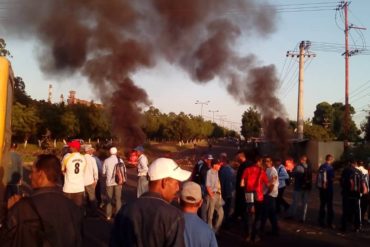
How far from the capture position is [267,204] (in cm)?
886

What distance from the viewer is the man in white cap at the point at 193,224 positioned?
10.7ft

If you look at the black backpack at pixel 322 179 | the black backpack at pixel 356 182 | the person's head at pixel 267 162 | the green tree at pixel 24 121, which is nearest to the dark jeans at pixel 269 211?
the person's head at pixel 267 162

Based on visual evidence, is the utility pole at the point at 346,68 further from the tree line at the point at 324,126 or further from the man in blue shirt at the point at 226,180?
the man in blue shirt at the point at 226,180

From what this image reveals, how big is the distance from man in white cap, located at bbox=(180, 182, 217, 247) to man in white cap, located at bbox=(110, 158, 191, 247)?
306 mm

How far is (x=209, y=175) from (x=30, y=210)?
18.7ft

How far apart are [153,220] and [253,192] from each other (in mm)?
5770

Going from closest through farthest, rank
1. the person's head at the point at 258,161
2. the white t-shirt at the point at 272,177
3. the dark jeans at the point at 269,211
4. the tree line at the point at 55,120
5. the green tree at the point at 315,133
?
the person's head at the point at 258,161, the dark jeans at the point at 269,211, the white t-shirt at the point at 272,177, the tree line at the point at 55,120, the green tree at the point at 315,133

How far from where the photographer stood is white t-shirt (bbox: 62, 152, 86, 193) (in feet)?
27.7

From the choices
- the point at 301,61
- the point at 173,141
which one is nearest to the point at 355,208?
the point at 301,61

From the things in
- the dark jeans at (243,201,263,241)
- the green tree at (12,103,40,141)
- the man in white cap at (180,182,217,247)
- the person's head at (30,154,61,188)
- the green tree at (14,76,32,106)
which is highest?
the green tree at (14,76,32,106)

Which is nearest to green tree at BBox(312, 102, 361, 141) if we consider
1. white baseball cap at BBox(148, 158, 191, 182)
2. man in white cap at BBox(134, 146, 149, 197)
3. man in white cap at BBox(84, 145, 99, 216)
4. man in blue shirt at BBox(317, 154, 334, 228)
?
man in blue shirt at BBox(317, 154, 334, 228)

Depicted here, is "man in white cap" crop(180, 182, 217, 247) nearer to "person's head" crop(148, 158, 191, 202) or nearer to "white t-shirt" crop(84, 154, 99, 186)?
"person's head" crop(148, 158, 191, 202)

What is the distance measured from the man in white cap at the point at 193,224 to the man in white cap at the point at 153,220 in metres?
0.31

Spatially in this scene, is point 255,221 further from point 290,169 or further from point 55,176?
point 55,176
